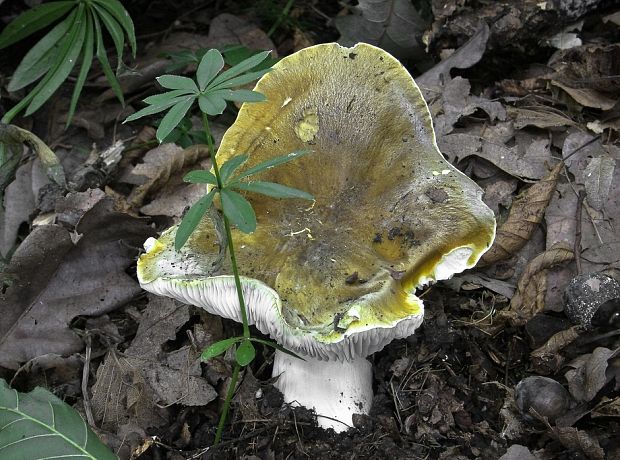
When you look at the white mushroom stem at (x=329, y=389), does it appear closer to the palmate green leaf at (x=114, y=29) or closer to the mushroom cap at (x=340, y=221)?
the mushroom cap at (x=340, y=221)

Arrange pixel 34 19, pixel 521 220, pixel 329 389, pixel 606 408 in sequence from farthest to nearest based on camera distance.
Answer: pixel 34 19 → pixel 521 220 → pixel 329 389 → pixel 606 408

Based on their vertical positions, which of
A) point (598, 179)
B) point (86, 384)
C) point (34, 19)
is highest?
point (34, 19)

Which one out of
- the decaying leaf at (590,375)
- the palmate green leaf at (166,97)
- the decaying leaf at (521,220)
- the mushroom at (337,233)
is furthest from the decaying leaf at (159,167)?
the decaying leaf at (590,375)

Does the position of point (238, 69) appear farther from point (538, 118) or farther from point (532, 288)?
point (538, 118)

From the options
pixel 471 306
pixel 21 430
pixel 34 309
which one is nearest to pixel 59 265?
pixel 34 309

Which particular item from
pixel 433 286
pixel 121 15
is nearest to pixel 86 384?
pixel 433 286

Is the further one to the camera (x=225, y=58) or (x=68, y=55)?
(x=225, y=58)

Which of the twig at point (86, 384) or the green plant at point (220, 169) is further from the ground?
the green plant at point (220, 169)
